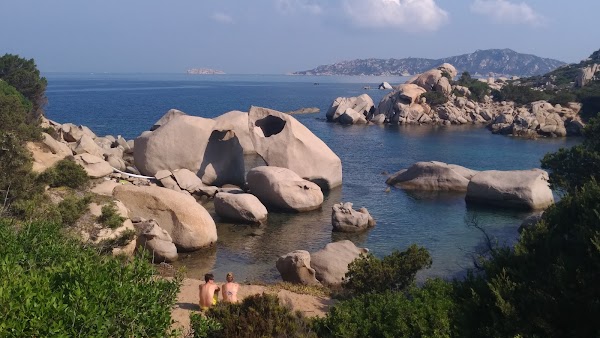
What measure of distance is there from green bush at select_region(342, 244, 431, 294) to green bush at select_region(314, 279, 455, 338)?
4578 mm

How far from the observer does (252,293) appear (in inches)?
651

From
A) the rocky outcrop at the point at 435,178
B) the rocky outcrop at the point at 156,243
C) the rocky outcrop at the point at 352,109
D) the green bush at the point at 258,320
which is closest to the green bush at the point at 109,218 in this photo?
the rocky outcrop at the point at 156,243

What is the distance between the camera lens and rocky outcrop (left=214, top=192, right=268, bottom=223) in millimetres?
26828

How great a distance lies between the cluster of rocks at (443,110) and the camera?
66.8 metres

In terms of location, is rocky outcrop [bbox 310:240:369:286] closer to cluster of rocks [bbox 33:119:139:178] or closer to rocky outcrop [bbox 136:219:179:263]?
rocky outcrop [bbox 136:219:179:263]

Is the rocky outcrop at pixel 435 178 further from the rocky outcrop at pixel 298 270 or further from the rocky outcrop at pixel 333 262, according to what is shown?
the rocky outcrop at pixel 298 270

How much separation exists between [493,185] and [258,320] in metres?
23.4

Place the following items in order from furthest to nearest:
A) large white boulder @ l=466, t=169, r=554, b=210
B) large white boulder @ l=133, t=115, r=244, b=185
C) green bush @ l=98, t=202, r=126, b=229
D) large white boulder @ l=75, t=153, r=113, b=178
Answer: large white boulder @ l=133, t=115, r=244, b=185 → large white boulder @ l=466, t=169, r=554, b=210 → large white boulder @ l=75, t=153, r=113, b=178 → green bush @ l=98, t=202, r=126, b=229

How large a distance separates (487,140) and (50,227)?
53627 mm

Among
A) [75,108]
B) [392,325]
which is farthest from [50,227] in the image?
[75,108]

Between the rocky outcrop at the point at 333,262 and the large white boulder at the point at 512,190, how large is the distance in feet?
41.8

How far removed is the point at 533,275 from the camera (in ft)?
33.7

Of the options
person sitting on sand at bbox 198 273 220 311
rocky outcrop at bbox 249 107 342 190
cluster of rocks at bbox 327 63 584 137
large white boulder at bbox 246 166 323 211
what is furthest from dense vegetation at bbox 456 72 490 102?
person sitting on sand at bbox 198 273 220 311

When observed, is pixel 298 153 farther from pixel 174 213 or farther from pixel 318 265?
pixel 318 265
